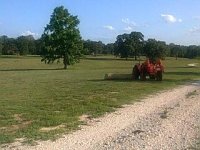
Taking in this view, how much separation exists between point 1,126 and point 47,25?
57335 millimetres

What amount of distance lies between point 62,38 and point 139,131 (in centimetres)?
5626

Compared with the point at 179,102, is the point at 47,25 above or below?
above

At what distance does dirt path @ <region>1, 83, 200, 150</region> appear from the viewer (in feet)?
28.1

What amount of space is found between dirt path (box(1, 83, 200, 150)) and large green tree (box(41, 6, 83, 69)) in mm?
51680

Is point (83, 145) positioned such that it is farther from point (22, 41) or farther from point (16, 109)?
point (22, 41)

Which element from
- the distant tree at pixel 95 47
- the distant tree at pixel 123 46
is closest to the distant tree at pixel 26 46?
the distant tree at pixel 95 47

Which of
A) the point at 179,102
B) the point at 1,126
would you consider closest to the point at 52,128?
the point at 1,126

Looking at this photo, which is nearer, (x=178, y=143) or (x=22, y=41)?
(x=178, y=143)

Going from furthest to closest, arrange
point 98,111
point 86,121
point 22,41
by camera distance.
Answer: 1. point 22,41
2. point 98,111
3. point 86,121

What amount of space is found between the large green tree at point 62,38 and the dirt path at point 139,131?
170 feet

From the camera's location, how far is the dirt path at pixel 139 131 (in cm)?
857

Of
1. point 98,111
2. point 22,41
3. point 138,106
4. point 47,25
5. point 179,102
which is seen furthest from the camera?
point 22,41

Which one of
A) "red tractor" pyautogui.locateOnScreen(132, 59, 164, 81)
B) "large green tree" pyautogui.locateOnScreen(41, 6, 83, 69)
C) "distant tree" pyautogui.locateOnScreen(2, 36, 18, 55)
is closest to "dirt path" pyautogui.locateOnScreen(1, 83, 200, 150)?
"red tractor" pyautogui.locateOnScreen(132, 59, 164, 81)

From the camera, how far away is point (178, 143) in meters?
8.87
